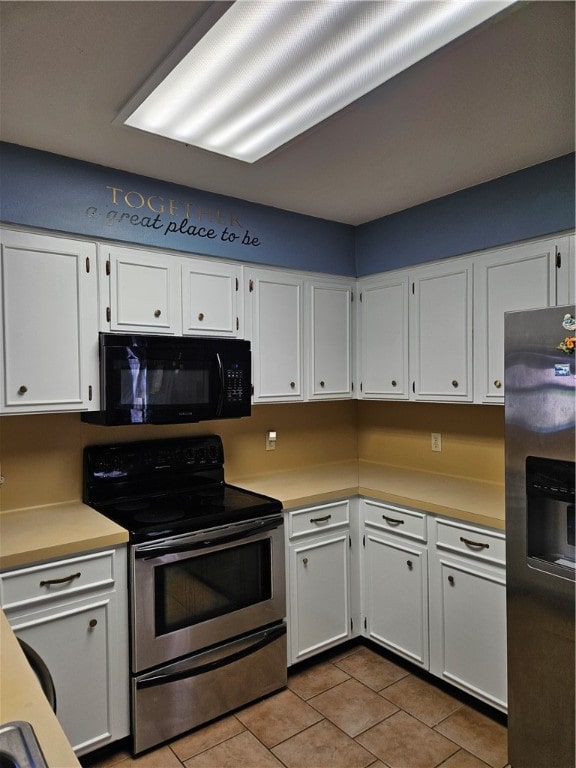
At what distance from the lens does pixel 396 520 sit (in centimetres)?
268

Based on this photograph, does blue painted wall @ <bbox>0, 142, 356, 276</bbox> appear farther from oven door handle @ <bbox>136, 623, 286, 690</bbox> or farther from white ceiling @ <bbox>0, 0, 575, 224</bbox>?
oven door handle @ <bbox>136, 623, 286, 690</bbox>

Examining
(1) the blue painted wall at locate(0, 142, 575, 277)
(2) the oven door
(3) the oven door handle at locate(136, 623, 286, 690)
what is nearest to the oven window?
(2) the oven door

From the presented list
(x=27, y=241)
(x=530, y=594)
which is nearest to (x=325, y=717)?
(x=530, y=594)

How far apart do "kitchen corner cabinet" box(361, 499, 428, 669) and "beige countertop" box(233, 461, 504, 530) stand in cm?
9

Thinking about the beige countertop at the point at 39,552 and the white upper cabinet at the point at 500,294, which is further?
the white upper cabinet at the point at 500,294

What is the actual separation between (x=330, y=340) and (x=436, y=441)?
882 millimetres

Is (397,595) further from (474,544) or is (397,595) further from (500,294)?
(500,294)

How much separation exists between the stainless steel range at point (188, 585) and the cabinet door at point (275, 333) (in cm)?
57

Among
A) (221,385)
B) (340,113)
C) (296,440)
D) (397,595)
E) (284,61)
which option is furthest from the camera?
(296,440)

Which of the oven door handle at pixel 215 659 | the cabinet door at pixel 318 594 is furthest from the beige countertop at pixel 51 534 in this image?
the cabinet door at pixel 318 594

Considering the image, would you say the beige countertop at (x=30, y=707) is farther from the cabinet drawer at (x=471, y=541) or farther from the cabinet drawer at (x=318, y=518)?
the cabinet drawer at (x=471, y=541)

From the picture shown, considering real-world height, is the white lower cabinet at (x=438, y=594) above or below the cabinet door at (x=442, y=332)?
below

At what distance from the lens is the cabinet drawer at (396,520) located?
2.57 metres

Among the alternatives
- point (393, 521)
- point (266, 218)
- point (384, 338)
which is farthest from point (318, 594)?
point (266, 218)
